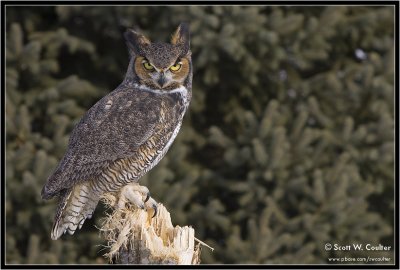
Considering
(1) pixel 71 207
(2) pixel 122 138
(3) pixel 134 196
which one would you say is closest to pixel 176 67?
(2) pixel 122 138

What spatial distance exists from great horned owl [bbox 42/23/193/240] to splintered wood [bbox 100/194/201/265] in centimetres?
16

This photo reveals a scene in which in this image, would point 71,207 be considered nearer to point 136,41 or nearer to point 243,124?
point 136,41

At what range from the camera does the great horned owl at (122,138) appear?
4.03 metres

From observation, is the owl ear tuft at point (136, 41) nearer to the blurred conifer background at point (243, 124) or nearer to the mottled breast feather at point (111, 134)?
the mottled breast feather at point (111, 134)

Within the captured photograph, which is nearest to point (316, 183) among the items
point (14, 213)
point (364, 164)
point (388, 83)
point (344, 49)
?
point (364, 164)

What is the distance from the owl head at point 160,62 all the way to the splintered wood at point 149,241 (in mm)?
705

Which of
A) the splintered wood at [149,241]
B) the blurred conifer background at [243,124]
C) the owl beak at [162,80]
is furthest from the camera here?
the blurred conifer background at [243,124]

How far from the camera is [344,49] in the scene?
25.9ft

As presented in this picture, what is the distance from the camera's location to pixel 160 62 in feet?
13.4

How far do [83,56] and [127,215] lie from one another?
4.04 m

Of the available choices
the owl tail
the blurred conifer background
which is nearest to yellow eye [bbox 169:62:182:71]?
the owl tail

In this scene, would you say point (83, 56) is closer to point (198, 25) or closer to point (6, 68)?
point (6, 68)

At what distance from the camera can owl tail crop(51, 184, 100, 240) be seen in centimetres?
402

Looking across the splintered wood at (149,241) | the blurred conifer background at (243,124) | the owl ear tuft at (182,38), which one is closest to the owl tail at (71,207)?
the splintered wood at (149,241)
